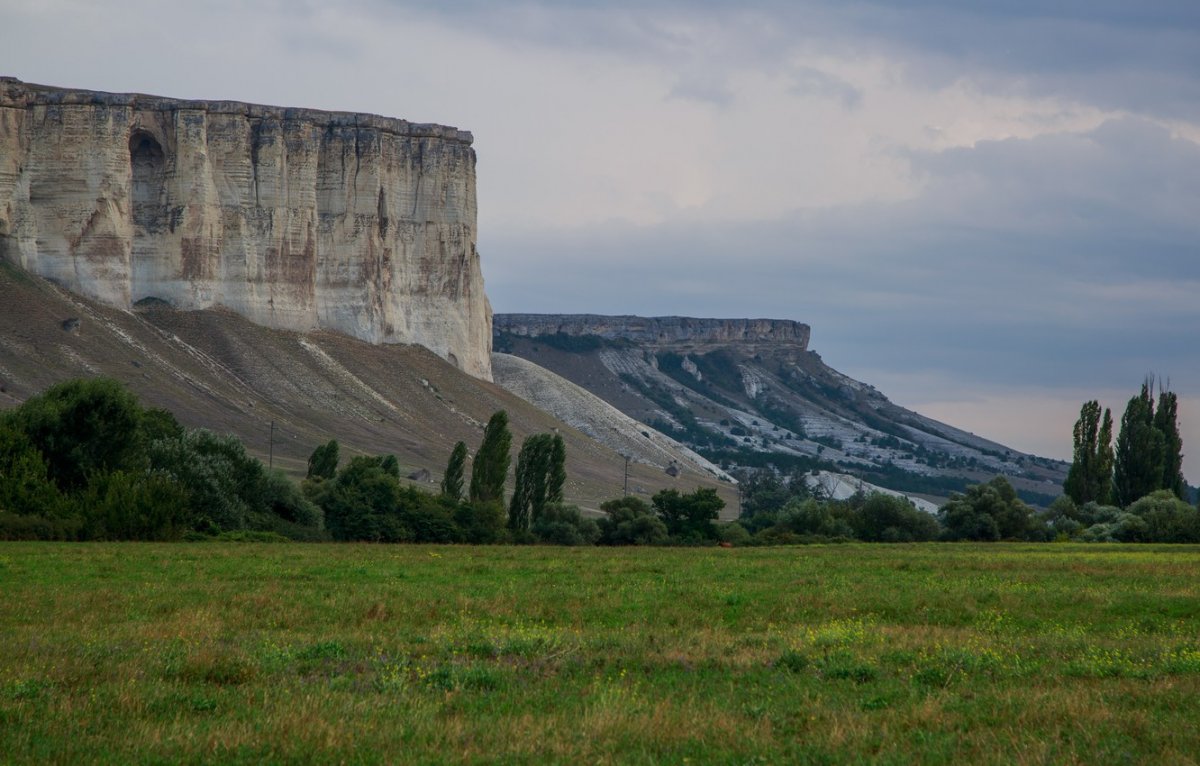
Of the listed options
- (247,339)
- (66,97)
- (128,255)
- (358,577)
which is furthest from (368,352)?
(358,577)

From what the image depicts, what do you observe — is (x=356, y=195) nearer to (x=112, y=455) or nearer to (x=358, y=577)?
(x=112, y=455)

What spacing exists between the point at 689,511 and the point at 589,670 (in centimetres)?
4812

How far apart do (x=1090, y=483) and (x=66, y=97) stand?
7931 cm

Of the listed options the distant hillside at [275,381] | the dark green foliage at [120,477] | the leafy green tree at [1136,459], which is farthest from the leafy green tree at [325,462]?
the leafy green tree at [1136,459]

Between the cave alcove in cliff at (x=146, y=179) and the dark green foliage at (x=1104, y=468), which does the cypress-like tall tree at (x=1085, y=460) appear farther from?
the cave alcove in cliff at (x=146, y=179)

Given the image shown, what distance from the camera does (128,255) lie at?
10819 cm

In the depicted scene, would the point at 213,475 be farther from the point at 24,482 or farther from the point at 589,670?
the point at 589,670

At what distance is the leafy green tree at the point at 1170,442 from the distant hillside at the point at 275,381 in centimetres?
3974

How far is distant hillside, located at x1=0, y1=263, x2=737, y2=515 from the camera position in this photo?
298ft

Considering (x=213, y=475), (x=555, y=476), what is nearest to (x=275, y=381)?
(x=555, y=476)

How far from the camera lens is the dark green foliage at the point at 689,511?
6000cm

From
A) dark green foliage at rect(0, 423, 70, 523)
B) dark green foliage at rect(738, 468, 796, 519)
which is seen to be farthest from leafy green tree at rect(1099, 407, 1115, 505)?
dark green foliage at rect(0, 423, 70, 523)

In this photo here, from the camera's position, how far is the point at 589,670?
13289 millimetres

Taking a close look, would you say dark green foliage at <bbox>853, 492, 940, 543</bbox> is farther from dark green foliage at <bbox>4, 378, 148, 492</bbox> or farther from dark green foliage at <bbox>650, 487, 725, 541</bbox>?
dark green foliage at <bbox>4, 378, 148, 492</bbox>
